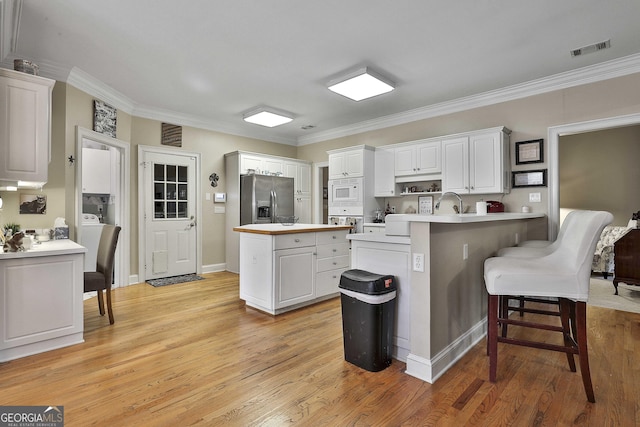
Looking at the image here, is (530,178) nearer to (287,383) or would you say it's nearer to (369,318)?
(369,318)

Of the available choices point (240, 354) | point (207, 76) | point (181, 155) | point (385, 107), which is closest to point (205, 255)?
point (181, 155)

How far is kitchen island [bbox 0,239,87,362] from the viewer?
247 centimetres

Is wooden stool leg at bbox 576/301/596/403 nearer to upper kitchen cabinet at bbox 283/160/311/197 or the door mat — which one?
the door mat

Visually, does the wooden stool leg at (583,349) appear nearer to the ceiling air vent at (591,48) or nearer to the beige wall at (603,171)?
the ceiling air vent at (591,48)

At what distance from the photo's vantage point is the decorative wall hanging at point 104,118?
13.5ft

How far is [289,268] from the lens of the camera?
3.49 meters

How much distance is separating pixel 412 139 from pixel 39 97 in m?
4.71

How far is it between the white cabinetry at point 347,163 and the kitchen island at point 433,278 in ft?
9.17

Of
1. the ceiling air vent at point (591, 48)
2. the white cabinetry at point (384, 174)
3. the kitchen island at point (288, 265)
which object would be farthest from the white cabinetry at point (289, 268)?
the ceiling air vent at point (591, 48)

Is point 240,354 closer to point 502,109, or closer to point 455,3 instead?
point 455,3

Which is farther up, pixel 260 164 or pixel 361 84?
pixel 361 84

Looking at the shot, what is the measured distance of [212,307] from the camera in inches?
148

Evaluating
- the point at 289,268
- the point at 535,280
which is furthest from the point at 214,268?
the point at 535,280

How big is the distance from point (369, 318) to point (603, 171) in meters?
6.73
